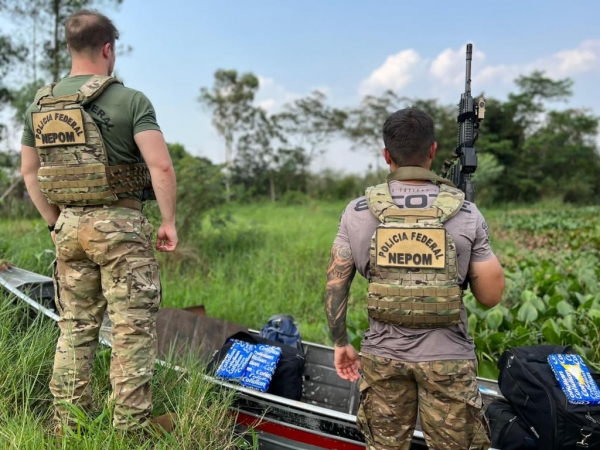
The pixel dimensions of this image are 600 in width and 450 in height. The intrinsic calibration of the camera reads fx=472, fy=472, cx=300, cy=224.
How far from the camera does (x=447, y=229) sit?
1778mm

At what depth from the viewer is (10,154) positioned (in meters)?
10.5

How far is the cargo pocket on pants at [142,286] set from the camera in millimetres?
2082

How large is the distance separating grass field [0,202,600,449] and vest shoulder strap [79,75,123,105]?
1402 millimetres

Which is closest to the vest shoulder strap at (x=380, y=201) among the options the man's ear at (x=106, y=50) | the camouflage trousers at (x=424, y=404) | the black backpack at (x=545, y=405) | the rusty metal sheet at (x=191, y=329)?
the camouflage trousers at (x=424, y=404)

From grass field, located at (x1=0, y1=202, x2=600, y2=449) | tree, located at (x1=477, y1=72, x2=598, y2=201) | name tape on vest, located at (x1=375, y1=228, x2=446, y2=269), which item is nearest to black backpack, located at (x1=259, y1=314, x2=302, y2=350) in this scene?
grass field, located at (x1=0, y1=202, x2=600, y2=449)

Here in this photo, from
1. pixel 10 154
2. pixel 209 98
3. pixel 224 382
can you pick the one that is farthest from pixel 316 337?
pixel 209 98

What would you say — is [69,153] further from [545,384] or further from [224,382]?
[545,384]

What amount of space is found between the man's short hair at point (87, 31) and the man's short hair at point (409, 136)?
4.33 ft

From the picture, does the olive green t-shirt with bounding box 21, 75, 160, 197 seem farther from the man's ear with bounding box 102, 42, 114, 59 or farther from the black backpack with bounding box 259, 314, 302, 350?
the black backpack with bounding box 259, 314, 302, 350

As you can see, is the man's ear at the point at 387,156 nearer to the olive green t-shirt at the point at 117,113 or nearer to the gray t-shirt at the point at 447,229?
the gray t-shirt at the point at 447,229

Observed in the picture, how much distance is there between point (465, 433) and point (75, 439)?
63.9 inches

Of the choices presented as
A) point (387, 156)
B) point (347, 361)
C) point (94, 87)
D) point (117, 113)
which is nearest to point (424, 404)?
point (347, 361)

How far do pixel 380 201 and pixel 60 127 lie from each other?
4.67 ft

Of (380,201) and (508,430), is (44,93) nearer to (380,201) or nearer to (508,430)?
(380,201)
